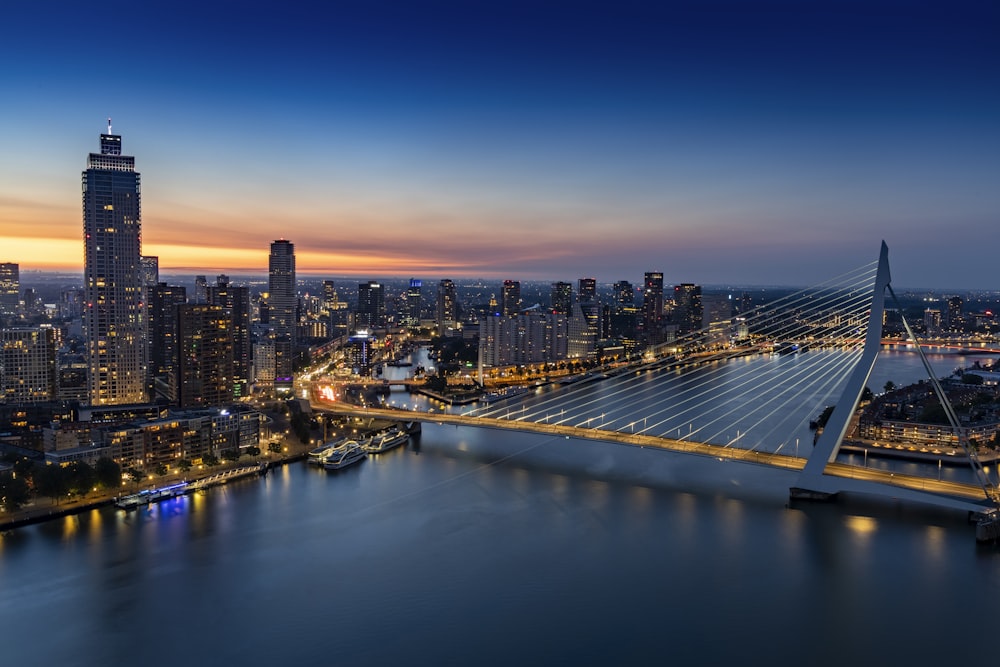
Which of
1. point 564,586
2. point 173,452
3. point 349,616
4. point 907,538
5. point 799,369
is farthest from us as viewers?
point 799,369

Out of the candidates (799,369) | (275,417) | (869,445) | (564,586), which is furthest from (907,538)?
(799,369)

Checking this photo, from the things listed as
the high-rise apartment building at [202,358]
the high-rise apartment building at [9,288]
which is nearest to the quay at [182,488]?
the high-rise apartment building at [202,358]

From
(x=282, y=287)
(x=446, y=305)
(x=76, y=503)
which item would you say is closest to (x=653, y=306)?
(x=446, y=305)

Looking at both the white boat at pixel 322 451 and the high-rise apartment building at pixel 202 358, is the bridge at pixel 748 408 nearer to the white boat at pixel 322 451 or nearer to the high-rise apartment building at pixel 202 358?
the white boat at pixel 322 451

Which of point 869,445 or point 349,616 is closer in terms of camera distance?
point 349,616

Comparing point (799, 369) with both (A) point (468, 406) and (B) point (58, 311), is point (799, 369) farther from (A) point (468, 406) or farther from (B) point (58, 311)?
(B) point (58, 311)
